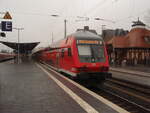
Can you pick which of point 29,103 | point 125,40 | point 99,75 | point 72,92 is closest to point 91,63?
point 99,75

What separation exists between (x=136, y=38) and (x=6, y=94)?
3306 cm

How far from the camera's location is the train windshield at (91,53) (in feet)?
47.9

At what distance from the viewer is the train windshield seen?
14594 millimetres

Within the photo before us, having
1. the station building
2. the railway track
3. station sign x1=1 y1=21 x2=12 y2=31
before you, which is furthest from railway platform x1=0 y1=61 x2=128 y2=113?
the station building

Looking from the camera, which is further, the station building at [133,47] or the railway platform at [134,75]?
the station building at [133,47]

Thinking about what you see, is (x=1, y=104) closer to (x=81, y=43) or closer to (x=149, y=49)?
(x=81, y=43)

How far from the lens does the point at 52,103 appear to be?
25.0 ft

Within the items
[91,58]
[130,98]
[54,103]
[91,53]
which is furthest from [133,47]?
[54,103]

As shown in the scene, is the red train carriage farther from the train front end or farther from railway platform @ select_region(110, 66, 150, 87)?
railway platform @ select_region(110, 66, 150, 87)

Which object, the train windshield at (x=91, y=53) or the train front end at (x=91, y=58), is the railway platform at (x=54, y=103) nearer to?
the train front end at (x=91, y=58)

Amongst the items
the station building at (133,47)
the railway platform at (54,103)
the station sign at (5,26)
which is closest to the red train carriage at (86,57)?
the railway platform at (54,103)

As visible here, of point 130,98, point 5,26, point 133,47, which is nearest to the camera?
point 130,98

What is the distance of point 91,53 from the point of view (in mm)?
14828

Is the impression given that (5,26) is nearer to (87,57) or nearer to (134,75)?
(87,57)
